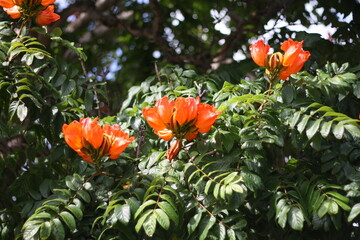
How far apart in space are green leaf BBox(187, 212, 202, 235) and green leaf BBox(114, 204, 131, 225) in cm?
25

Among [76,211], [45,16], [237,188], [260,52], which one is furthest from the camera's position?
[45,16]

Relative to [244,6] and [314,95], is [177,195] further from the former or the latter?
[244,6]

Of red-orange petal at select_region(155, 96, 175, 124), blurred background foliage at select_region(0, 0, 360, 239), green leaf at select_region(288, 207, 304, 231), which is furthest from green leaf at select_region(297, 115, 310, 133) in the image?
red-orange petal at select_region(155, 96, 175, 124)

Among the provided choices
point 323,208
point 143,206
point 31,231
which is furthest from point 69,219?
point 323,208

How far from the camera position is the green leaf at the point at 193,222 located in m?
2.26

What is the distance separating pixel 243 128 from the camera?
245 centimetres

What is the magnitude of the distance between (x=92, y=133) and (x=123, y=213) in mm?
356

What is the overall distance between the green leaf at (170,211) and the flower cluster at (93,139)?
0.33 m

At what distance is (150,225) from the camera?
2146 mm

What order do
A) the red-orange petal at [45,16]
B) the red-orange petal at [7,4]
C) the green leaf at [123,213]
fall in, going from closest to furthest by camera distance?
the green leaf at [123,213]
the red-orange petal at [7,4]
the red-orange petal at [45,16]

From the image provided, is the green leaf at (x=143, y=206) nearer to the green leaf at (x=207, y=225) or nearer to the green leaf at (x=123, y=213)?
the green leaf at (x=123, y=213)

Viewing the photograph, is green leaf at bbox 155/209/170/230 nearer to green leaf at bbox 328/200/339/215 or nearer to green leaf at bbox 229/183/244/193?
green leaf at bbox 229/183/244/193

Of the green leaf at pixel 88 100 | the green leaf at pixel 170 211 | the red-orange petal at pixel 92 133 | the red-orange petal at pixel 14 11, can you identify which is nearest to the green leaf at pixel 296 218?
the green leaf at pixel 170 211

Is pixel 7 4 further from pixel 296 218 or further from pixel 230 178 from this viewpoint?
pixel 296 218
